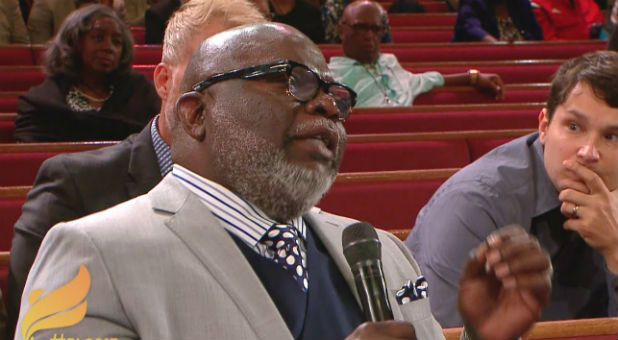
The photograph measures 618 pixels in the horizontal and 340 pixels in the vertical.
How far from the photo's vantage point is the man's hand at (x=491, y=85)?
2.27 metres

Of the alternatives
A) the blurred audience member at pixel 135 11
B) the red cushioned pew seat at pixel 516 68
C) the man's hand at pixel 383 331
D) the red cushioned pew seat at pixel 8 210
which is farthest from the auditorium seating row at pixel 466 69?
the man's hand at pixel 383 331

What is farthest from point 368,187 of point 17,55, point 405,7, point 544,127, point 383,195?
point 405,7

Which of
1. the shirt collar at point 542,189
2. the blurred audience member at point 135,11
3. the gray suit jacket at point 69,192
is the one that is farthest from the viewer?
the blurred audience member at point 135,11

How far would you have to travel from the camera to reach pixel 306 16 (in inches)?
102

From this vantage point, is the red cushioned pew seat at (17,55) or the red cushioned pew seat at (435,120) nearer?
the red cushioned pew seat at (435,120)

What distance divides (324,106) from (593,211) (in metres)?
0.49

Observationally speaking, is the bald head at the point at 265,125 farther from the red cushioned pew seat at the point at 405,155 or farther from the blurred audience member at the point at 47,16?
the blurred audience member at the point at 47,16

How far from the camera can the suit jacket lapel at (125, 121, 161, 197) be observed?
39.6 inches

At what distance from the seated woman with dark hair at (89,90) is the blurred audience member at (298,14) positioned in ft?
2.81

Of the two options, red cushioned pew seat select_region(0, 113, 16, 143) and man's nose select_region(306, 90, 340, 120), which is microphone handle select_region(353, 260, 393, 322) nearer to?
man's nose select_region(306, 90, 340, 120)

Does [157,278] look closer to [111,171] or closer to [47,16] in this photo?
[111,171]

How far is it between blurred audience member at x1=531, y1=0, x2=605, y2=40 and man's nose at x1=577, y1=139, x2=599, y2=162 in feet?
7.61

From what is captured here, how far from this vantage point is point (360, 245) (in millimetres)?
605

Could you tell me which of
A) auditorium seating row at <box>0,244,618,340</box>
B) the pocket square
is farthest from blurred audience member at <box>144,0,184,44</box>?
the pocket square
